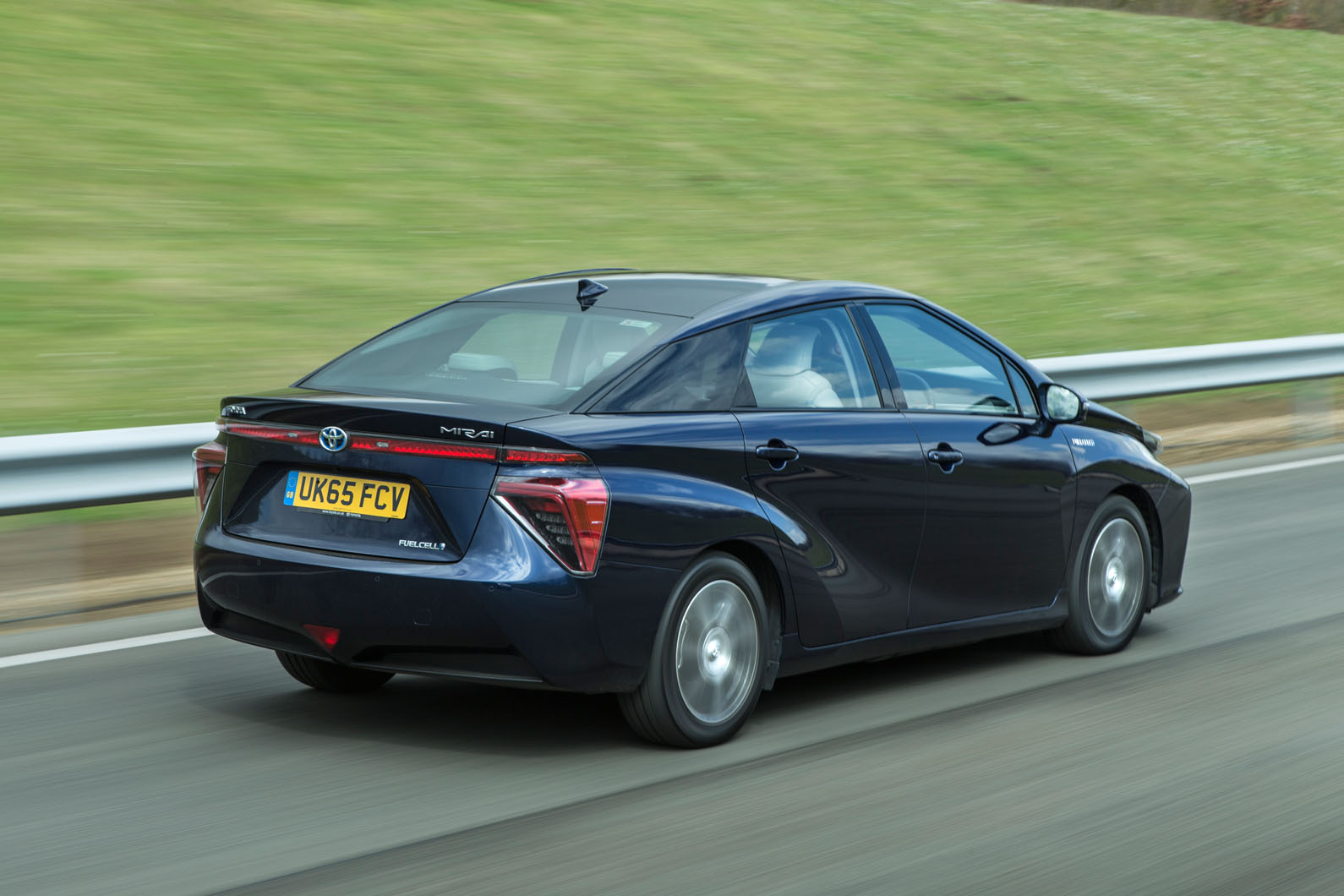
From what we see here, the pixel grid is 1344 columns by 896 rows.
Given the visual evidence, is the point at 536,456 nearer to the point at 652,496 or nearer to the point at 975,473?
the point at 652,496

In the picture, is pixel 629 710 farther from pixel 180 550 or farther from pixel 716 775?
pixel 180 550

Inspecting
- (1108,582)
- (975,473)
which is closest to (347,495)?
(975,473)

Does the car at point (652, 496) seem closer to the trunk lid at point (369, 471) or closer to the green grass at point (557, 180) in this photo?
the trunk lid at point (369, 471)

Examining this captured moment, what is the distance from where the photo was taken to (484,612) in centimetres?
516

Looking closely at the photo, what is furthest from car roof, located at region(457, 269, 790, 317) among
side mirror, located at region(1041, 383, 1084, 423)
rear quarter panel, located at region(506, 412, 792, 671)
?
side mirror, located at region(1041, 383, 1084, 423)

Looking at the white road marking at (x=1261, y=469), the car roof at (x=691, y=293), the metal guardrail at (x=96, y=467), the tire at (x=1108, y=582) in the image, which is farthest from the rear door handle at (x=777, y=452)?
the white road marking at (x=1261, y=469)

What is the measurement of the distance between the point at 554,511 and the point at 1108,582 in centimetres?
298

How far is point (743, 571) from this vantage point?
571cm

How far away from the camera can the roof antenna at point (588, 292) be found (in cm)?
611

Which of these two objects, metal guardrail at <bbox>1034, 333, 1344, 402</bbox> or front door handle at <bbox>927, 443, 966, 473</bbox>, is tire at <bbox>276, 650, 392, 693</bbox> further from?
metal guardrail at <bbox>1034, 333, 1344, 402</bbox>

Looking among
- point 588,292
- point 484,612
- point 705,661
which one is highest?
point 588,292

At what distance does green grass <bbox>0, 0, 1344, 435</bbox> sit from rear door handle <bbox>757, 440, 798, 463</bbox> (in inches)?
230

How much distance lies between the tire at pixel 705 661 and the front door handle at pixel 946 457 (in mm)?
1006

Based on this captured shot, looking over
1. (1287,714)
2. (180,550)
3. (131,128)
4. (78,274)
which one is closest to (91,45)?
(131,128)
